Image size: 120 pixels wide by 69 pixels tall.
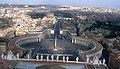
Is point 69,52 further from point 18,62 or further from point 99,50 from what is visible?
point 18,62

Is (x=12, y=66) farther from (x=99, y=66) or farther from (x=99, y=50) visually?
(x=99, y=50)

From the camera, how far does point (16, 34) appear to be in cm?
4588

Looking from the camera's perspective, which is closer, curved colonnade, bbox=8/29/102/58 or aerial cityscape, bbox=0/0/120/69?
aerial cityscape, bbox=0/0/120/69

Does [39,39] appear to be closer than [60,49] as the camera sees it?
No

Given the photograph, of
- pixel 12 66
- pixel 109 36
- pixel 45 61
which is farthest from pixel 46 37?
pixel 12 66

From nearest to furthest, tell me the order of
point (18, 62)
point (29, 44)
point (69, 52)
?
1. point (18, 62)
2. point (69, 52)
3. point (29, 44)

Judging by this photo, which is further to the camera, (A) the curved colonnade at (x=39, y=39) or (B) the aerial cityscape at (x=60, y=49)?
(A) the curved colonnade at (x=39, y=39)

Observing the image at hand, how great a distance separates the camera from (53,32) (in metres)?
48.3

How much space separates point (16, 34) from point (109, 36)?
1457 centimetres

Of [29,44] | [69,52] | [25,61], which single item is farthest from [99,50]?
[25,61]

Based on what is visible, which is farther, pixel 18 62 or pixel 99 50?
pixel 99 50

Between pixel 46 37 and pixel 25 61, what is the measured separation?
20.4 metres

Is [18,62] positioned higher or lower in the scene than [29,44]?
higher

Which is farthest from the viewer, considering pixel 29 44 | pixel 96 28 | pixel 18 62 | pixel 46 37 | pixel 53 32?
pixel 96 28
